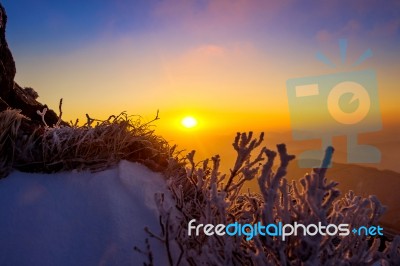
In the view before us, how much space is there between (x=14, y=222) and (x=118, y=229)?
2.95ft

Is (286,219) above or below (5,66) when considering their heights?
below

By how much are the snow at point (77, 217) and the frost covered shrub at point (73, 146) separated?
0.14 meters

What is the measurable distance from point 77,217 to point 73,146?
938 mm

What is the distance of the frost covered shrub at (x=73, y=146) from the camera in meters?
3.66

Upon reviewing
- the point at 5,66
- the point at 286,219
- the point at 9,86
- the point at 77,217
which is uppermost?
the point at 5,66

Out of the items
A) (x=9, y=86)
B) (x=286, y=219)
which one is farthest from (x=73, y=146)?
(x=9, y=86)

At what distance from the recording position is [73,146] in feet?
12.4

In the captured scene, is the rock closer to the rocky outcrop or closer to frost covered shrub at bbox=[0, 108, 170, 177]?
the rocky outcrop

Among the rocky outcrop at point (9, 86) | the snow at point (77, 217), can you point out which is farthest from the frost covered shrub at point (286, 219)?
the rocky outcrop at point (9, 86)

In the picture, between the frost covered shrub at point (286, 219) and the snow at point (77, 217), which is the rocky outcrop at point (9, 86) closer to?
the snow at point (77, 217)

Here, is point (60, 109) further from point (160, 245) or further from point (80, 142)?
point (160, 245)

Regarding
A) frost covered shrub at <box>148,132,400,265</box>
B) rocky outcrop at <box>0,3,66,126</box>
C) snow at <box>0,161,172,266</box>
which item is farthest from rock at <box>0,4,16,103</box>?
frost covered shrub at <box>148,132,400,265</box>

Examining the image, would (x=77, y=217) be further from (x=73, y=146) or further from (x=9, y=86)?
(x=9, y=86)

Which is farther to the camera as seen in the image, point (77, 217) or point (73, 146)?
point (73, 146)
